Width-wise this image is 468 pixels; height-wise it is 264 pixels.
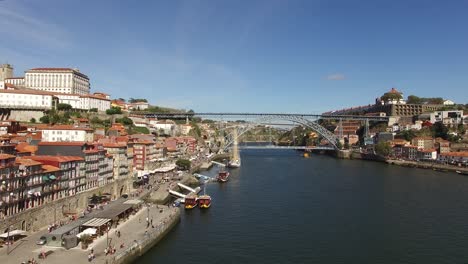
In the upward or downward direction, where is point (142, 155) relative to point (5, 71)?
A: downward

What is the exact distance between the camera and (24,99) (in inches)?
1502

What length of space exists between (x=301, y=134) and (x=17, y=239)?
288ft

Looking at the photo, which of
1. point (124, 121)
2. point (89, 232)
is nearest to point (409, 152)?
point (124, 121)

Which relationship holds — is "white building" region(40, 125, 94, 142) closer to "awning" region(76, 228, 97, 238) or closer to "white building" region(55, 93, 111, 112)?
"awning" region(76, 228, 97, 238)

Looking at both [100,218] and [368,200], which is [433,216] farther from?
[100,218]

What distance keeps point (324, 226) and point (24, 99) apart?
3002 centimetres

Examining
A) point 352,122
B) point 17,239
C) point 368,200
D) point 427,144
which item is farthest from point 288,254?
point 352,122

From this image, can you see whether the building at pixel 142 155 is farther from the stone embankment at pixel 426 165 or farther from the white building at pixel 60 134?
the stone embankment at pixel 426 165

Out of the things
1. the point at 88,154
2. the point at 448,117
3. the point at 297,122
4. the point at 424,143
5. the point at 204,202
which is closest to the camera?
the point at 88,154

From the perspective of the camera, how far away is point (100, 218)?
14914 mm

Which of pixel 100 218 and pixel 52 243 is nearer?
pixel 52 243


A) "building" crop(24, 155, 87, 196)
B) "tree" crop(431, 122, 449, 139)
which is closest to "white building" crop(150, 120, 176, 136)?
"tree" crop(431, 122, 449, 139)

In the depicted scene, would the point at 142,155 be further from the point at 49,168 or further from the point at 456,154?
the point at 456,154

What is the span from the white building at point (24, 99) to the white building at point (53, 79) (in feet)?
37.3
